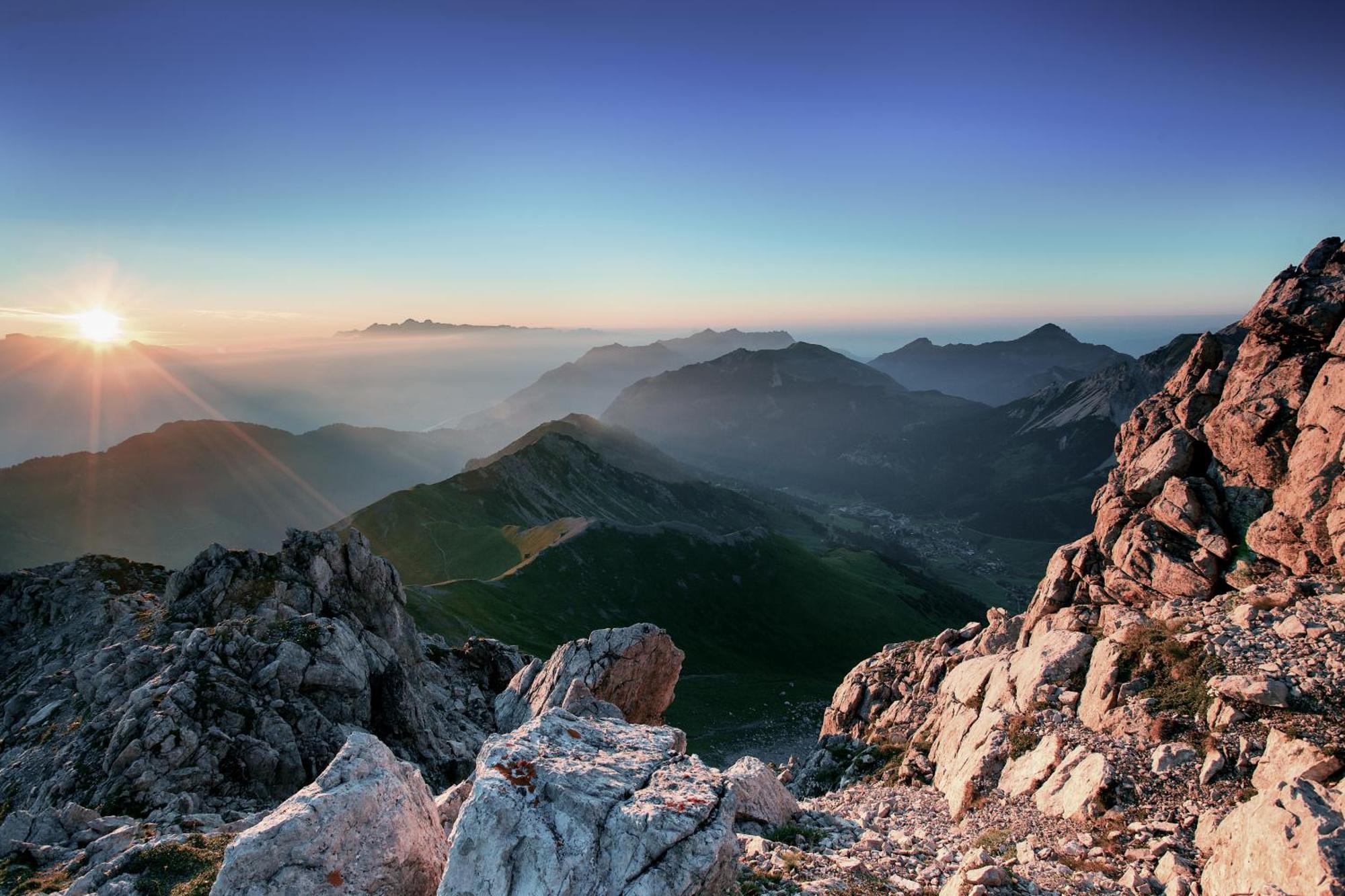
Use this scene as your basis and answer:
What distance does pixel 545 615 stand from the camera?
122 m

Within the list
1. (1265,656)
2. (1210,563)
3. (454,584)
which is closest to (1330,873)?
(1265,656)

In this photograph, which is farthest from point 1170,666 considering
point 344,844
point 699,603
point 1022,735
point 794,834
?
point 699,603

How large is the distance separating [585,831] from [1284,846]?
15.5m

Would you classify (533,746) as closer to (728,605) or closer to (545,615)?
(545,615)

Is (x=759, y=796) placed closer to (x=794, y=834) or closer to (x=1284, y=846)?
(x=794, y=834)

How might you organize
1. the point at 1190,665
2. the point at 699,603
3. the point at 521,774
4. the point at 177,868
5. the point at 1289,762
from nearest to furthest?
the point at 521,774, the point at 1289,762, the point at 177,868, the point at 1190,665, the point at 699,603

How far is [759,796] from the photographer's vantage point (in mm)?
25016

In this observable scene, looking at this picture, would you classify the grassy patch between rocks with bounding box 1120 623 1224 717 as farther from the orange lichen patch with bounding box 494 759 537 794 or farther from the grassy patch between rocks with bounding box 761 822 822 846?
the orange lichen patch with bounding box 494 759 537 794

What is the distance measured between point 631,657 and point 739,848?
3478cm

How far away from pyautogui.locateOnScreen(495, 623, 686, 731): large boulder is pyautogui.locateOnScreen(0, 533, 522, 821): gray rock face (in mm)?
4167

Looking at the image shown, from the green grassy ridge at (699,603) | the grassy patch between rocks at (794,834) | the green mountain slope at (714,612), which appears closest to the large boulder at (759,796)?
the grassy patch between rocks at (794,834)

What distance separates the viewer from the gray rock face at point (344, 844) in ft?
49.9

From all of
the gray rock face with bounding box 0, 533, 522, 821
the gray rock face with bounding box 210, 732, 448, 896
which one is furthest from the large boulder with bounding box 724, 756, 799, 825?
the gray rock face with bounding box 0, 533, 522, 821

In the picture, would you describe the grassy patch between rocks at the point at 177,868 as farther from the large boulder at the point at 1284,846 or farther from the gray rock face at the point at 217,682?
the large boulder at the point at 1284,846
